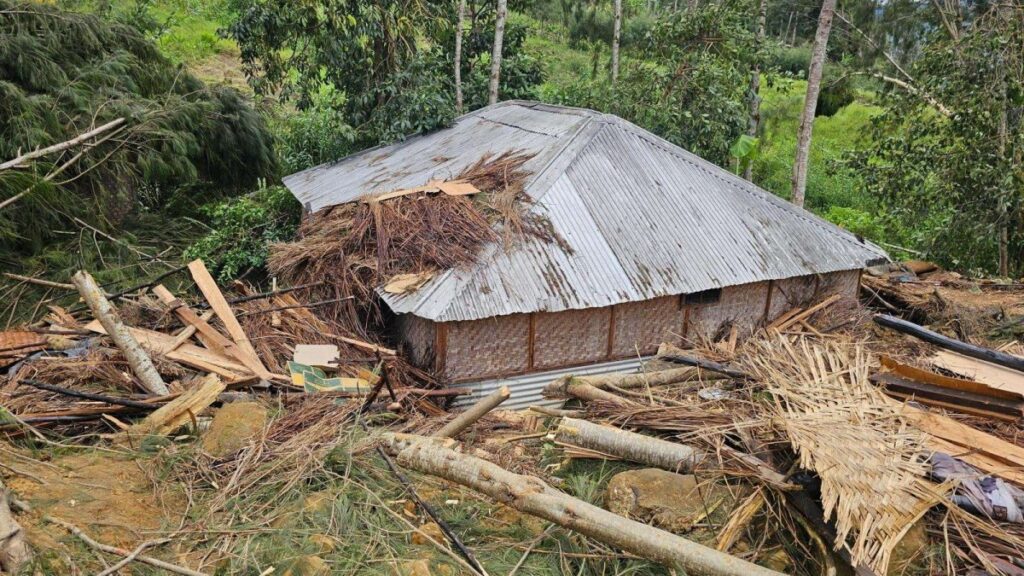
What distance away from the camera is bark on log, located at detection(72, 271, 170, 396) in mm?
6742

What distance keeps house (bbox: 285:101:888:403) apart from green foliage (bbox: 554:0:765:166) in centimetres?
375

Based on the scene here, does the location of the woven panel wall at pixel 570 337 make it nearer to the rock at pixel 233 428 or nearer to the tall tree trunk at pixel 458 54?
the rock at pixel 233 428

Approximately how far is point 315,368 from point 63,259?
4.56 m

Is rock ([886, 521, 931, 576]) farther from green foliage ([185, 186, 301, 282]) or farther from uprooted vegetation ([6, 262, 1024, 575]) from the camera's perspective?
green foliage ([185, 186, 301, 282])

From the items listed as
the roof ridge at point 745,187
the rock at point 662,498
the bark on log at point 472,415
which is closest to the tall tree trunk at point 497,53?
the roof ridge at point 745,187

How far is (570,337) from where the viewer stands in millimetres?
8570

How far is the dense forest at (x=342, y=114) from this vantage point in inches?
388

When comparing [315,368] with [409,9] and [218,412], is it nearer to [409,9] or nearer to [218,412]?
[218,412]

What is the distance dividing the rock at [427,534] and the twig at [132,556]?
5.55 feet

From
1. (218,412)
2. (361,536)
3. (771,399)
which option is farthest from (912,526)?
(218,412)

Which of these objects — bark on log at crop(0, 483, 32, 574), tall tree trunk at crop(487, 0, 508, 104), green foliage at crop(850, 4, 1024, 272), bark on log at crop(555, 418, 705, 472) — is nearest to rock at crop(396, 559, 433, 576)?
bark on log at crop(555, 418, 705, 472)

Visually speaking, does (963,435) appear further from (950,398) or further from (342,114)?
(342,114)

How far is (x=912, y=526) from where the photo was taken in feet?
14.4

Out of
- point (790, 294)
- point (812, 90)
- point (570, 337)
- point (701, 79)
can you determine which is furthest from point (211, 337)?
point (701, 79)
